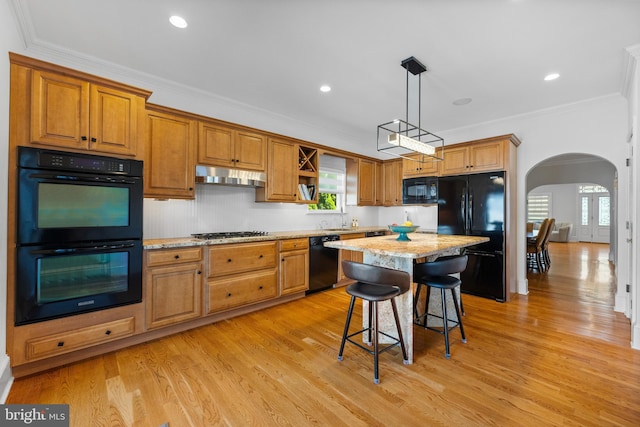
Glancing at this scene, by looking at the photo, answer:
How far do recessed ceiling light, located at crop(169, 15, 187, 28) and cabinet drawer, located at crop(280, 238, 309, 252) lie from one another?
2.46 metres

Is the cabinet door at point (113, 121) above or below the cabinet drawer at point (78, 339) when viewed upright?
above

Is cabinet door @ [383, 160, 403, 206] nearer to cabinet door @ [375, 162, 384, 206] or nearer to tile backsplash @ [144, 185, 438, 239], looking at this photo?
cabinet door @ [375, 162, 384, 206]

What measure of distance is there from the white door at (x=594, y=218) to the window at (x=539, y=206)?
101cm

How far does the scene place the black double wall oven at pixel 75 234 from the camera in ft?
6.64

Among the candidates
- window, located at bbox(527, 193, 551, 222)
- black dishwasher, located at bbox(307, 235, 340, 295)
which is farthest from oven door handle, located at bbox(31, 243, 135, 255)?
window, located at bbox(527, 193, 551, 222)

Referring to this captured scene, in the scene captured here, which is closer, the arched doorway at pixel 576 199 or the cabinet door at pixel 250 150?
the cabinet door at pixel 250 150

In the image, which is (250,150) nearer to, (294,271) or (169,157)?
(169,157)

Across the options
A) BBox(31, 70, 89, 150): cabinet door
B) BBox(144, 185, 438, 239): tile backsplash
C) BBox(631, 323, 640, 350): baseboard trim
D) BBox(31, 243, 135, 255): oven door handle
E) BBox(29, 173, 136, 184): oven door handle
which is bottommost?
BBox(631, 323, 640, 350): baseboard trim

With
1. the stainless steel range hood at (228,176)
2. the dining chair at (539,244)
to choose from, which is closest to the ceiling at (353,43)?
the stainless steel range hood at (228,176)

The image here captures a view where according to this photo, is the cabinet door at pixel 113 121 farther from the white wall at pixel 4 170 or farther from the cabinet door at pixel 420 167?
the cabinet door at pixel 420 167

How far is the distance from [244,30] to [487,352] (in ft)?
11.4

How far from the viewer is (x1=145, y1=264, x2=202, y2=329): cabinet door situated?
2637 mm

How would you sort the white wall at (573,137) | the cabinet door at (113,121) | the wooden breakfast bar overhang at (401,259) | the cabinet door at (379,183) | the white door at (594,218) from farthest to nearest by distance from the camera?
the white door at (594,218), the cabinet door at (379,183), the white wall at (573,137), the cabinet door at (113,121), the wooden breakfast bar overhang at (401,259)

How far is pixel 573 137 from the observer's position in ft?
12.6
